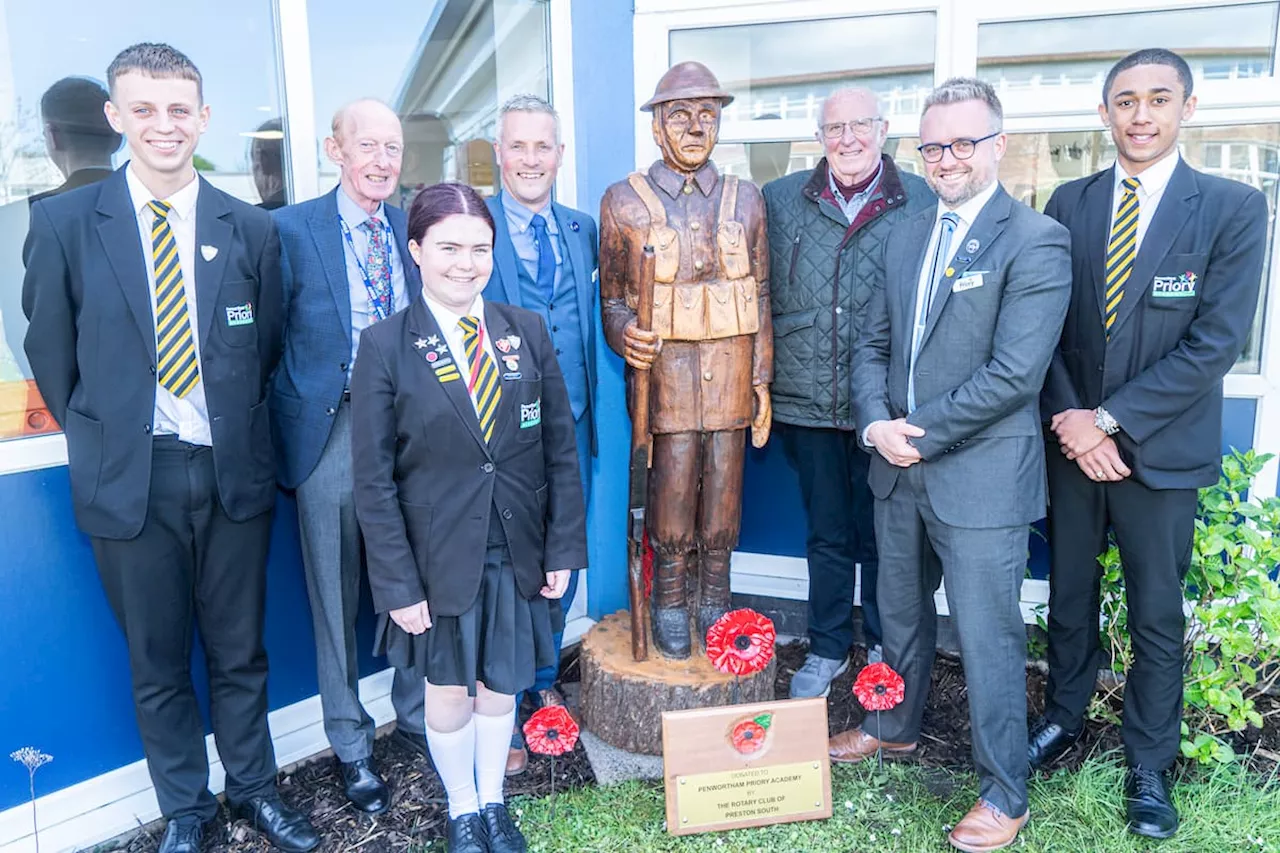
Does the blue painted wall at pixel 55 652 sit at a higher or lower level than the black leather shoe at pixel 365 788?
higher

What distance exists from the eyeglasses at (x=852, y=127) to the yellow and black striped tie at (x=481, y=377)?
1.52 meters

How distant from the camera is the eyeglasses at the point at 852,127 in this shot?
3.18 metres

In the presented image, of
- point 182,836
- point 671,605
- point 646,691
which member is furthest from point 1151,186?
point 182,836

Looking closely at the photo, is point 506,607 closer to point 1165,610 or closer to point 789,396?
point 789,396

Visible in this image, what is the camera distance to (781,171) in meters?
4.21

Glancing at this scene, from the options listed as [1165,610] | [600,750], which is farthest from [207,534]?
[1165,610]

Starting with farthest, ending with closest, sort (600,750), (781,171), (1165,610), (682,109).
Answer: (781,171), (600,750), (682,109), (1165,610)

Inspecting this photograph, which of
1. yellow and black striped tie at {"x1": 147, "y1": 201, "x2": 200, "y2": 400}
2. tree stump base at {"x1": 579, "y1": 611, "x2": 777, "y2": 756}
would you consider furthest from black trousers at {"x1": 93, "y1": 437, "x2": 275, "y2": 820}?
tree stump base at {"x1": 579, "y1": 611, "x2": 777, "y2": 756}

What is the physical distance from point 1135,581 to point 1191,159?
1.93m

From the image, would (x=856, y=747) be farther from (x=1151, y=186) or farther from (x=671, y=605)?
(x=1151, y=186)

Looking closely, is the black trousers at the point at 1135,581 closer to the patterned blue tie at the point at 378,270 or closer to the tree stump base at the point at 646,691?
the tree stump base at the point at 646,691

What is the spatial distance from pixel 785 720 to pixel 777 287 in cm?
154

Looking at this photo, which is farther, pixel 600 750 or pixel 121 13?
pixel 600 750

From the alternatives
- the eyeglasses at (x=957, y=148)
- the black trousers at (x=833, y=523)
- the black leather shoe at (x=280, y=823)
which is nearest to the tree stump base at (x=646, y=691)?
the black trousers at (x=833, y=523)
